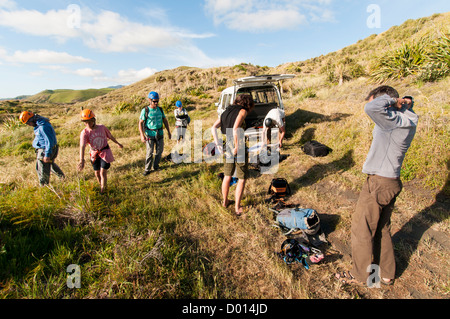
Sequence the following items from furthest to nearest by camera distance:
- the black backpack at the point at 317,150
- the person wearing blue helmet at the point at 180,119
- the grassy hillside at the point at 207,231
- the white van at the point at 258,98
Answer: the person wearing blue helmet at the point at 180,119 → the white van at the point at 258,98 → the black backpack at the point at 317,150 → the grassy hillside at the point at 207,231

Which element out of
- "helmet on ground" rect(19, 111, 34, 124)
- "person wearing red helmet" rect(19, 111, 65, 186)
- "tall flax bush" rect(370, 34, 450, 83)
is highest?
"tall flax bush" rect(370, 34, 450, 83)

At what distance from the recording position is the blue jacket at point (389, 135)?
196 centimetres

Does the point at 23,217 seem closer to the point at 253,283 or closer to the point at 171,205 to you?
the point at 171,205

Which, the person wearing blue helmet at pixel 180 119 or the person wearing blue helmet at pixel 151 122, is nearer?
the person wearing blue helmet at pixel 151 122

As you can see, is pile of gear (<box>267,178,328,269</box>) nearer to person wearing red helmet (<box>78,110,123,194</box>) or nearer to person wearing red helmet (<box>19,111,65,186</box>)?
person wearing red helmet (<box>78,110,123,194</box>)

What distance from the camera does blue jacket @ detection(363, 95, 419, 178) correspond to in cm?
196

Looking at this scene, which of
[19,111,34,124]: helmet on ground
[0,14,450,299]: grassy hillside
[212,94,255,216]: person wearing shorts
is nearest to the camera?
[0,14,450,299]: grassy hillside

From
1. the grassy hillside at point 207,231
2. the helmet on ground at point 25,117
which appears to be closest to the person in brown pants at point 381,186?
the grassy hillside at point 207,231

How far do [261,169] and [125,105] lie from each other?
13.8 m

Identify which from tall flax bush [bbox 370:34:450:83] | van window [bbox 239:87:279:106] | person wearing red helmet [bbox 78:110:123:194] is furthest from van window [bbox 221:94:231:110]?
tall flax bush [bbox 370:34:450:83]

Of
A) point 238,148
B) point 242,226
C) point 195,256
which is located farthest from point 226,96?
point 195,256

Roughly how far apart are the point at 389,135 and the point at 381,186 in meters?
0.52

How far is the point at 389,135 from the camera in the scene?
207 centimetres

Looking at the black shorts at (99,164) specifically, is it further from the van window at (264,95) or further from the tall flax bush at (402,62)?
the tall flax bush at (402,62)
